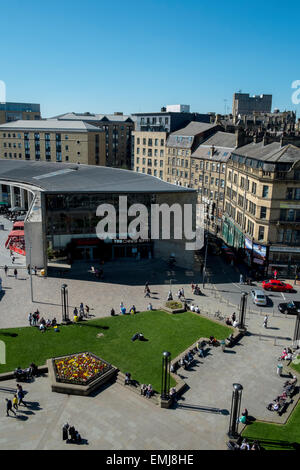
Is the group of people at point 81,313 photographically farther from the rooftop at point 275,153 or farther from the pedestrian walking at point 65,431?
the rooftop at point 275,153

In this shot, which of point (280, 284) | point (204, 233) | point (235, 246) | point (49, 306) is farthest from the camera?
point (204, 233)

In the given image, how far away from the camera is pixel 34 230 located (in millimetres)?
49125

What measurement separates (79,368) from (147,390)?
Answer: 18.3 ft

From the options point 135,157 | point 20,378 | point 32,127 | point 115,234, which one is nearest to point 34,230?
point 115,234

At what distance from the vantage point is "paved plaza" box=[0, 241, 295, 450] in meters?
23.7

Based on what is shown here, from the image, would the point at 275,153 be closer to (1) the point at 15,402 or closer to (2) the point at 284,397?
(2) the point at 284,397

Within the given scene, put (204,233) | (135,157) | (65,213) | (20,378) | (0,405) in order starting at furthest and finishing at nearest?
(135,157)
(204,233)
(65,213)
(20,378)
(0,405)

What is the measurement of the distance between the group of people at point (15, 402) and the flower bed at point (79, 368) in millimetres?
2867

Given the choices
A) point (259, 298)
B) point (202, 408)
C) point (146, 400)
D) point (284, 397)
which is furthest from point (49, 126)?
point (284, 397)

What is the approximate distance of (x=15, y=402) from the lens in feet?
84.6

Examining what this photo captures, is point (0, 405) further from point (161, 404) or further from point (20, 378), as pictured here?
point (161, 404)

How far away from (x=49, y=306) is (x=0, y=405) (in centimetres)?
1500

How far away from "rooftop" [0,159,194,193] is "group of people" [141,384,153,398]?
91.2 feet

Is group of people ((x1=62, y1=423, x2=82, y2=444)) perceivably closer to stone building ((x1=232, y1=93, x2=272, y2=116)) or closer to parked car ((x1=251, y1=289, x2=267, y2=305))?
parked car ((x1=251, y1=289, x2=267, y2=305))
